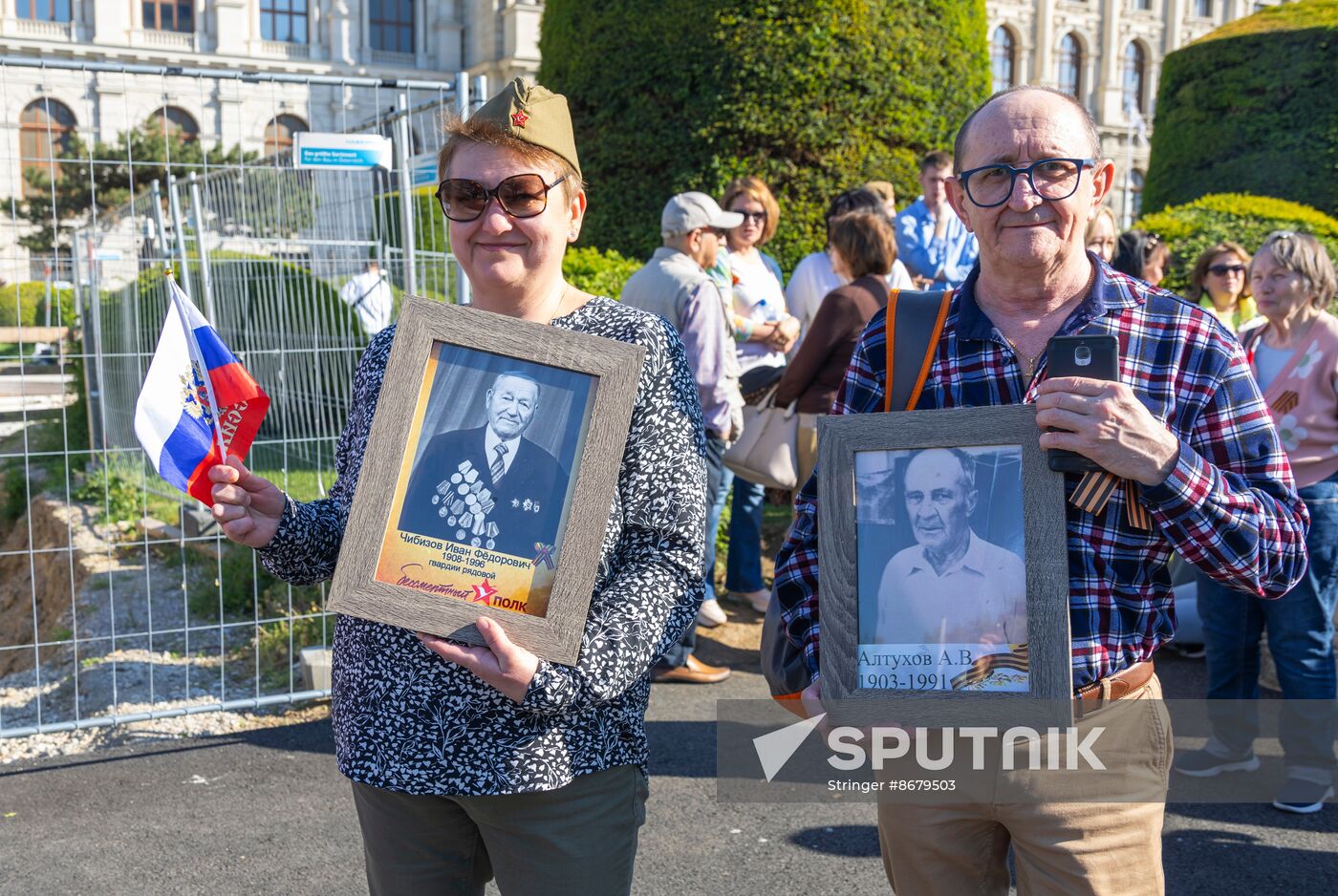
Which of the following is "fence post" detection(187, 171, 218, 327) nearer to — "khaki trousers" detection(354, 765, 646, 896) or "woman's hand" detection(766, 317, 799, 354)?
"woman's hand" detection(766, 317, 799, 354)

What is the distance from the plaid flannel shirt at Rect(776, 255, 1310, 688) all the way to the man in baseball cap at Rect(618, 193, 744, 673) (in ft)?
10.9

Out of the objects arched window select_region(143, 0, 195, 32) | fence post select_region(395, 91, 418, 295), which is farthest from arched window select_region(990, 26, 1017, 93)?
fence post select_region(395, 91, 418, 295)

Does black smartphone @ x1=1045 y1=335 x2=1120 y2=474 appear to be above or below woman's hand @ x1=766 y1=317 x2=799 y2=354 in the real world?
below

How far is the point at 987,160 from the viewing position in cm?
200

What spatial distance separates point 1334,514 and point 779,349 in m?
2.95

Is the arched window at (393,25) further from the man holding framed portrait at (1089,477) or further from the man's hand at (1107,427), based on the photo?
the man's hand at (1107,427)

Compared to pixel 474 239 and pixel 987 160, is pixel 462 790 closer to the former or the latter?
pixel 474 239

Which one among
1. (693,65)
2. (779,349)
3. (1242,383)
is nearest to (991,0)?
(693,65)

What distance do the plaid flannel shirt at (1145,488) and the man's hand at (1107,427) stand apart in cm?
8

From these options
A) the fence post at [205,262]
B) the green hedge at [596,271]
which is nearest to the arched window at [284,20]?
the fence post at [205,262]

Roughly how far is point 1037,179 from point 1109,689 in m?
0.86

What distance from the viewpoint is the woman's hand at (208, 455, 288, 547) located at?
2.22 metres

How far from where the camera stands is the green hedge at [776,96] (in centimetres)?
1008

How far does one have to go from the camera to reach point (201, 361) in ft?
8.04
